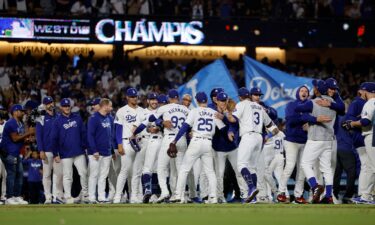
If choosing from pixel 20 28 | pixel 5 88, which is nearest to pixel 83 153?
pixel 5 88

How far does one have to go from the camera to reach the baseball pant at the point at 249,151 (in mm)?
18266

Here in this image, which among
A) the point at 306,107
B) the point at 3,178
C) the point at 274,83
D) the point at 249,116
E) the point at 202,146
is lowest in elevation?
the point at 3,178

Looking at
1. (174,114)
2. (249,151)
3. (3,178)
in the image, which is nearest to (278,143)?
(249,151)

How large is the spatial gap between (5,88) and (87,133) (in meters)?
8.77

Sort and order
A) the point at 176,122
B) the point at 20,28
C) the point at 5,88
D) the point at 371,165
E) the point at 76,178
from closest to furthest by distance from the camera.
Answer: the point at 371,165 < the point at 176,122 < the point at 76,178 < the point at 5,88 < the point at 20,28

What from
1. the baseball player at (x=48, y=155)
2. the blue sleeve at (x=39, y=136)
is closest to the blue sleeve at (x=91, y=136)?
the baseball player at (x=48, y=155)

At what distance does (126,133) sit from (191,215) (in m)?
5.72

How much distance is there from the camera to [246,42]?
107 ft

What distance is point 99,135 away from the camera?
20.0 meters

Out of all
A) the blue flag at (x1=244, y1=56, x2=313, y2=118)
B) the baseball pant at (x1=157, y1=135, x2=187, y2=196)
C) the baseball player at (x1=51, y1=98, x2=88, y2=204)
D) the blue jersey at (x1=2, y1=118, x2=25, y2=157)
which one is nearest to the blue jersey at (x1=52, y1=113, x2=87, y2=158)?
the baseball player at (x1=51, y1=98, x2=88, y2=204)

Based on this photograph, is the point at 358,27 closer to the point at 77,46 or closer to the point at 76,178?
the point at 77,46

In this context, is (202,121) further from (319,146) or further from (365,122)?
(365,122)

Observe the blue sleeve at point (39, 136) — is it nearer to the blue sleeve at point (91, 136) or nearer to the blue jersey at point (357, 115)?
the blue sleeve at point (91, 136)

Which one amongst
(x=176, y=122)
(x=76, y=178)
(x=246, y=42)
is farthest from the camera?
(x=246, y=42)
